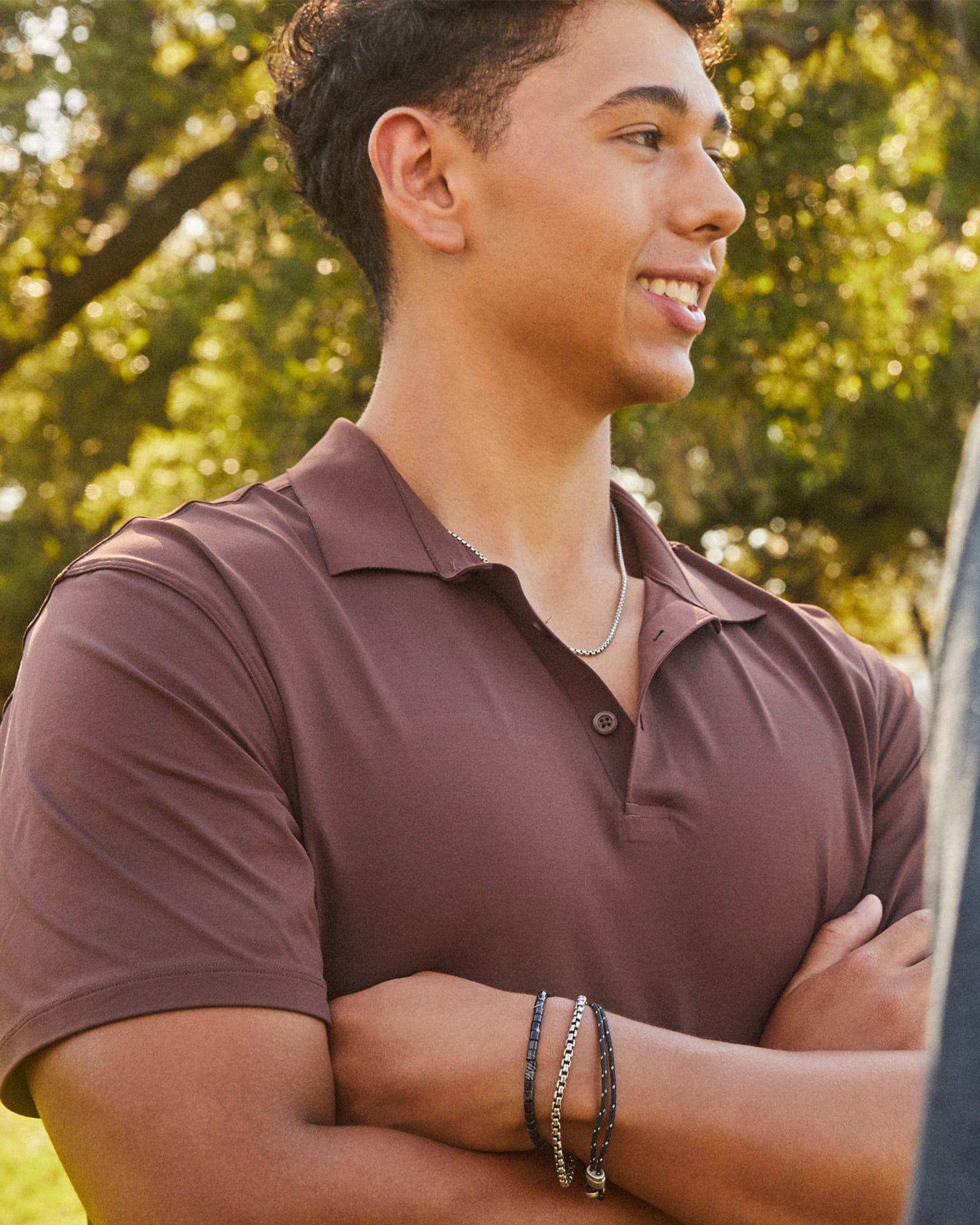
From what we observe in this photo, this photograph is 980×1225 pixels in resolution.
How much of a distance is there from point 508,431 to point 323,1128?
108 cm

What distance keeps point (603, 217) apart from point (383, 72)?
22.2 inches

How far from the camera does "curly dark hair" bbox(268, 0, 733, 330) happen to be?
6.95ft

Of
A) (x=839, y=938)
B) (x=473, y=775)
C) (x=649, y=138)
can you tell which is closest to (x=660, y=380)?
(x=649, y=138)

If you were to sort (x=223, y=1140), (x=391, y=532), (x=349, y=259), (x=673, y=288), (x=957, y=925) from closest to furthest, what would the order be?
1. (x=957, y=925)
2. (x=223, y=1140)
3. (x=391, y=532)
4. (x=673, y=288)
5. (x=349, y=259)

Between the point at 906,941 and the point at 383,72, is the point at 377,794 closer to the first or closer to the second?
the point at 906,941

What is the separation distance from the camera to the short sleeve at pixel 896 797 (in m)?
1.98

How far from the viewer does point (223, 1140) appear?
1425mm

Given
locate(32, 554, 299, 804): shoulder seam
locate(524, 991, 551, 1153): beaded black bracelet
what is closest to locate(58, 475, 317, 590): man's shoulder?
locate(32, 554, 299, 804): shoulder seam

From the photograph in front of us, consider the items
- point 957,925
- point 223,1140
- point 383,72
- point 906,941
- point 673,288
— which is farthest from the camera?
point 383,72

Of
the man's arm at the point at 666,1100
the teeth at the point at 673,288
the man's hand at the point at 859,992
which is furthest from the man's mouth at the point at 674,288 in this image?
the man's arm at the point at 666,1100

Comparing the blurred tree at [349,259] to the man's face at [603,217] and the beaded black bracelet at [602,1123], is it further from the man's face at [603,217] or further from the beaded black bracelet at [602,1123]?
the beaded black bracelet at [602,1123]

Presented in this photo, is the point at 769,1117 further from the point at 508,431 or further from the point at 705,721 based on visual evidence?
the point at 508,431

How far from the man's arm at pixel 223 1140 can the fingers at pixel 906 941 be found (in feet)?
1.93

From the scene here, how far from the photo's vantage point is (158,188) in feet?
28.2
